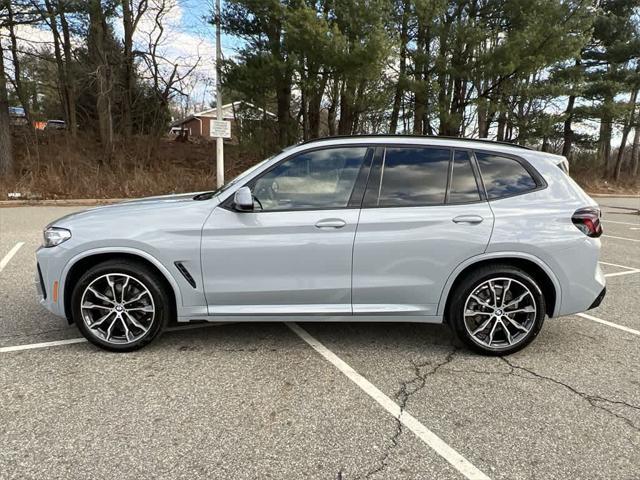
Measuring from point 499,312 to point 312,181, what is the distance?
1873 mm

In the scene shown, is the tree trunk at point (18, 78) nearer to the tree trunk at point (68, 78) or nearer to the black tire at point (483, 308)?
the tree trunk at point (68, 78)

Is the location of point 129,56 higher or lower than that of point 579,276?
higher

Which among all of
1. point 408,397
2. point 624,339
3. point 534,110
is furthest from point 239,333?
point 534,110

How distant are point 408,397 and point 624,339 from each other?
2490 millimetres

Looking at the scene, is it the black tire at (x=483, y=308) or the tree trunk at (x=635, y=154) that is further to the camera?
the tree trunk at (x=635, y=154)

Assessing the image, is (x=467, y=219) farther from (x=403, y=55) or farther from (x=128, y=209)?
(x=403, y=55)

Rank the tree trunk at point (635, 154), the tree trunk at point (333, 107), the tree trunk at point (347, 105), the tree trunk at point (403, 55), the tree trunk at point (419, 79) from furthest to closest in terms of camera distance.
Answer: the tree trunk at point (635, 154) → the tree trunk at point (419, 79) → the tree trunk at point (403, 55) → the tree trunk at point (333, 107) → the tree trunk at point (347, 105)

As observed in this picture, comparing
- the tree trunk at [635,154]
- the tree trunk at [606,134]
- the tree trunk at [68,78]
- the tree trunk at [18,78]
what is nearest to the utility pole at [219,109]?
the tree trunk at [68,78]

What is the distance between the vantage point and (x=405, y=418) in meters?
2.90

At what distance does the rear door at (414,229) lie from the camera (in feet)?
11.7

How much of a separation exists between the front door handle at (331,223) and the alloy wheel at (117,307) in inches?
58.3

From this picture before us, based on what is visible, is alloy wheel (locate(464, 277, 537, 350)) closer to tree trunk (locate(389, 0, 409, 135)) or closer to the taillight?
the taillight

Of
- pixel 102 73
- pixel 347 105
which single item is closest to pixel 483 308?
pixel 347 105

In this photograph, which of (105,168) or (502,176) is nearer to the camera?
(502,176)
